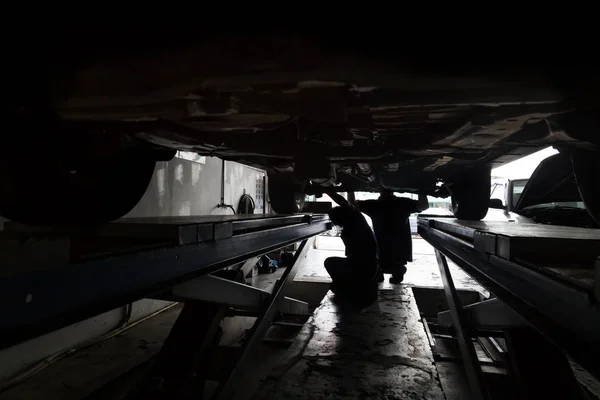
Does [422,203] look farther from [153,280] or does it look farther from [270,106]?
[153,280]

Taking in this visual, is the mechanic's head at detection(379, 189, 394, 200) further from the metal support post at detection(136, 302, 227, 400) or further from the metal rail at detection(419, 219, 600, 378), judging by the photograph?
the metal rail at detection(419, 219, 600, 378)

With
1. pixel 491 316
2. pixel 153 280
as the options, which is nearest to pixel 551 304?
pixel 153 280

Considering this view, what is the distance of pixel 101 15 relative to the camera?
0.76 m

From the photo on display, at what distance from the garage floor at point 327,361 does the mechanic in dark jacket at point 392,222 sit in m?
0.35

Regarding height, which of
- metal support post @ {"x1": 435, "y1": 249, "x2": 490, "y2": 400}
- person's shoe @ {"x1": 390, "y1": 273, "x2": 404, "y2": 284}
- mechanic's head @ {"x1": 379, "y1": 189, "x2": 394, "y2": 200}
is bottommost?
person's shoe @ {"x1": 390, "y1": 273, "x2": 404, "y2": 284}

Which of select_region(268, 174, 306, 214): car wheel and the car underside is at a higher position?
the car underside

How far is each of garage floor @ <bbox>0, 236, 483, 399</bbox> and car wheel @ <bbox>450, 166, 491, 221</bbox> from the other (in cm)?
83

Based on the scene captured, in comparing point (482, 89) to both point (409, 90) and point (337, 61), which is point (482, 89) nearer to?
point (409, 90)

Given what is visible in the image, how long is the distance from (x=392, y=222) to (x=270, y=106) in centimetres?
254

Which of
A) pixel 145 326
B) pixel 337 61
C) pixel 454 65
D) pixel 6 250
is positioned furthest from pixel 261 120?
pixel 145 326

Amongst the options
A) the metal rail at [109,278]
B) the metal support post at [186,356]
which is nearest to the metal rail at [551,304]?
the metal rail at [109,278]

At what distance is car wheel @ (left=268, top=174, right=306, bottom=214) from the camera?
8.63 ft

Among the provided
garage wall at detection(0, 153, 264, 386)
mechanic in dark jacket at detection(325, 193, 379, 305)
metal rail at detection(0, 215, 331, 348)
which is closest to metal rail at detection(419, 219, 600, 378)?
metal rail at detection(0, 215, 331, 348)

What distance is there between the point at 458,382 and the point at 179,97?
6.05 ft
